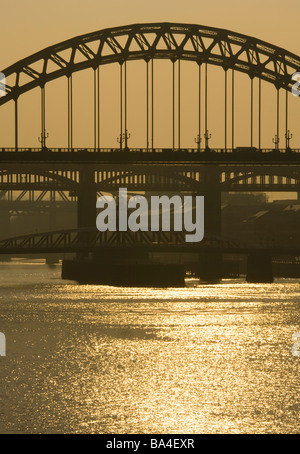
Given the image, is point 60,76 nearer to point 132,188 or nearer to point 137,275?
point 137,275

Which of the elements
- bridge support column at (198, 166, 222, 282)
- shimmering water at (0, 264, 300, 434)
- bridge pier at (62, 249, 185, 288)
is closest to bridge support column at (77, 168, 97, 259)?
bridge pier at (62, 249, 185, 288)

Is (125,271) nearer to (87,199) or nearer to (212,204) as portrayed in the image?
(87,199)

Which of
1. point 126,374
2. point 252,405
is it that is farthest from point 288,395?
point 126,374

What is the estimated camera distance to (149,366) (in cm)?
5288

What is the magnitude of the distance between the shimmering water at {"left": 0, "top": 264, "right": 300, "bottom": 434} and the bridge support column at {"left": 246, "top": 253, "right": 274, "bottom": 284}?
27779mm

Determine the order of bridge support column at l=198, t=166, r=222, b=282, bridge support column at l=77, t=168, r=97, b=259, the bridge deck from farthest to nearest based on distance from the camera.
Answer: bridge support column at l=198, t=166, r=222, b=282, bridge support column at l=77, t=168, r=97, b=259, the bridge deck

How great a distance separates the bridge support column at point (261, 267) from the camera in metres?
119

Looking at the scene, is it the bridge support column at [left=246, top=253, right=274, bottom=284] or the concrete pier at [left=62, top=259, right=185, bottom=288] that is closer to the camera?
the concrete pier at [left=62, top=259, right=185, bottom=288]

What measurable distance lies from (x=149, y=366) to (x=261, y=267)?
67432 mm

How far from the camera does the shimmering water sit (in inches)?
1603

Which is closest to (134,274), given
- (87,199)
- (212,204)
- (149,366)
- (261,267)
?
(261,267)

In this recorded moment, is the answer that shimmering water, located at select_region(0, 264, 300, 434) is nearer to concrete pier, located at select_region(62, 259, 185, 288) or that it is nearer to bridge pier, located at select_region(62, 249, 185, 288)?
concrete pier, located at select_region(62, 259, 185, 288)

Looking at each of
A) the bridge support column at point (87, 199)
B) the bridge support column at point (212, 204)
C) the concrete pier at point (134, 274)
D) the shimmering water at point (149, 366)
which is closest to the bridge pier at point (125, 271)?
the concrete pier at point (134, 274)

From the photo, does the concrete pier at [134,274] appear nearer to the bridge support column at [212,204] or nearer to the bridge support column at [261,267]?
the bridge support column at [261,267]
